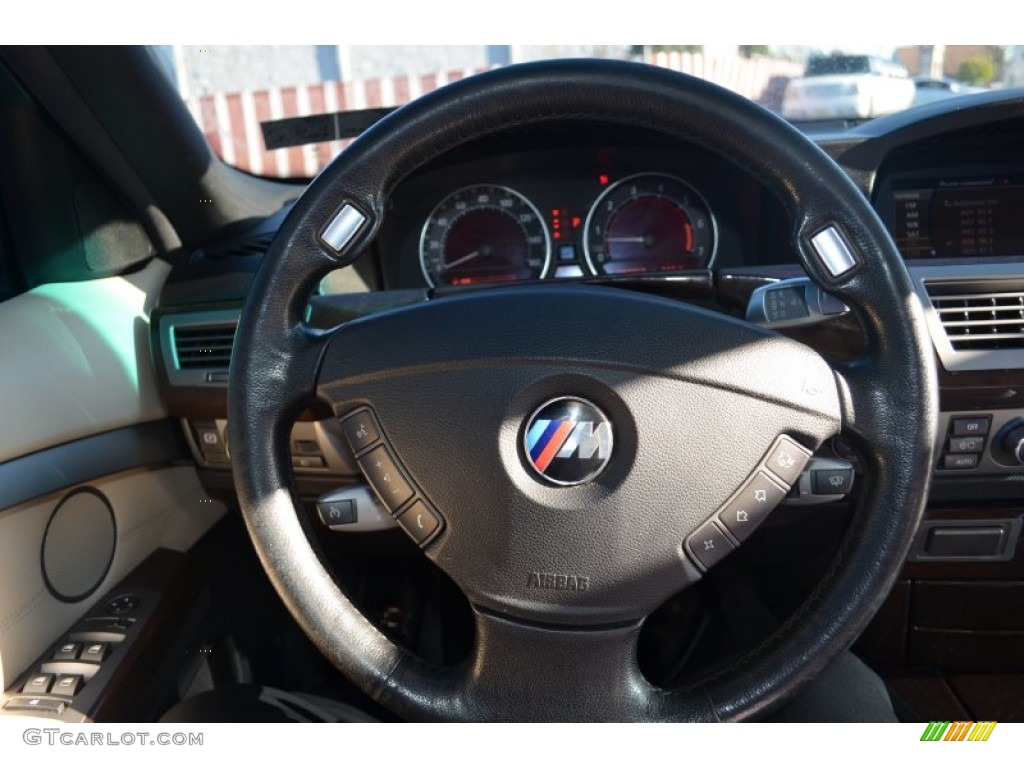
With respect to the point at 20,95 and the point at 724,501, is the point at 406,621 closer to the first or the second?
the point at 724,501

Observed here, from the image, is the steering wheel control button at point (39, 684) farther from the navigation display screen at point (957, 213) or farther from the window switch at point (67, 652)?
Answer: the navigation display screen at point (957, 213)

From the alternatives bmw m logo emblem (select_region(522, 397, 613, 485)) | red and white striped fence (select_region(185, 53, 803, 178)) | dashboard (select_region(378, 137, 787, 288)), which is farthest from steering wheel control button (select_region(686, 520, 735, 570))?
dashboard (select_region(378, 137, 787, 288))

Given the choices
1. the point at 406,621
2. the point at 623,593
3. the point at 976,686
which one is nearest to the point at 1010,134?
the point at 976,686

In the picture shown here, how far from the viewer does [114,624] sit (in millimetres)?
1595

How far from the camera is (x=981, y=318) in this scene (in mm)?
1519

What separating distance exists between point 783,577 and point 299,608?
3.90 feet

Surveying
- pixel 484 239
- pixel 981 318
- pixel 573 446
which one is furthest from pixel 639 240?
pixel 573 446

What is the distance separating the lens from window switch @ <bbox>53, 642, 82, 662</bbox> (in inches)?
58.9

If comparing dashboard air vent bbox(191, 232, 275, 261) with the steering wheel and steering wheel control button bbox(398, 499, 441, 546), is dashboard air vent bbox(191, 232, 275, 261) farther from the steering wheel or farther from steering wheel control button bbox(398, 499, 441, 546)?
steering wheel control button bbox(398, 499, 441, 546)

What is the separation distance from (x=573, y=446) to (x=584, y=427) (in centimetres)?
2

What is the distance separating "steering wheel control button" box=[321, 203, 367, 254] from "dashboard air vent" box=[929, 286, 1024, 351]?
3.37ft
